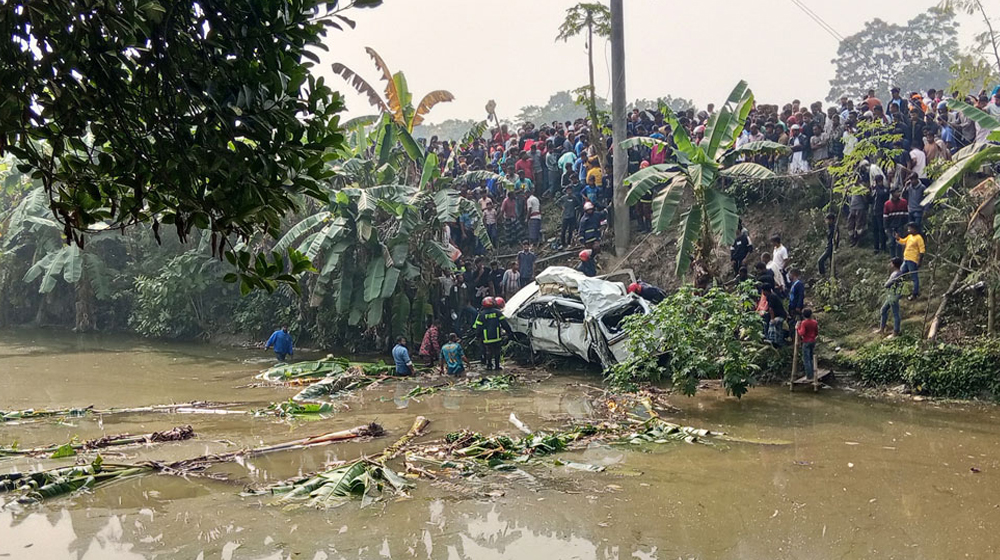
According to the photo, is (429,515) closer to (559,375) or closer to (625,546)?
(625,546)

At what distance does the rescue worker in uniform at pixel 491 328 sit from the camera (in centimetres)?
1530

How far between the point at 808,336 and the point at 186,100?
10.7 meters

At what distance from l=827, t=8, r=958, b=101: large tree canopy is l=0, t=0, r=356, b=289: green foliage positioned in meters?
48.8

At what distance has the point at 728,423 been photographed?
10.7 meters

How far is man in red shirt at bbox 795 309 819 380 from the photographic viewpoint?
12391 mm

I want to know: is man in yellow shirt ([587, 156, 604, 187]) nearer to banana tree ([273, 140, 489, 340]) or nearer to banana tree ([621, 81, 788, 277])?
banana tree ([273, 140, 489, 340])

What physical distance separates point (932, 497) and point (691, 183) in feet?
24.0

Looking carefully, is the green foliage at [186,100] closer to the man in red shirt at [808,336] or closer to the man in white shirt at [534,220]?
the man in red shirt at [808,336]

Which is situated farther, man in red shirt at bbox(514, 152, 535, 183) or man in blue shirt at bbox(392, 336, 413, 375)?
man in red shirt at bbox(514, 152, 535, 183)

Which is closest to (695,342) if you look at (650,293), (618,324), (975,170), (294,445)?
(618,324)

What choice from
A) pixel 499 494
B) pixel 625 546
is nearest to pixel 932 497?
pixel 625 546

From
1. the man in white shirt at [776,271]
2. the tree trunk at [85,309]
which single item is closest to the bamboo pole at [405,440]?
the man in white shirt at [776,271]

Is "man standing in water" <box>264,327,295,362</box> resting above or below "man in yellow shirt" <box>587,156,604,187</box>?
below

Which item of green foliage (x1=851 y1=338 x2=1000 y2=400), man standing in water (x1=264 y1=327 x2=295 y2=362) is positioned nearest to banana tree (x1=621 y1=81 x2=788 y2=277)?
green foliage (x1=851 y1=338 x2=1000 y2=400)
